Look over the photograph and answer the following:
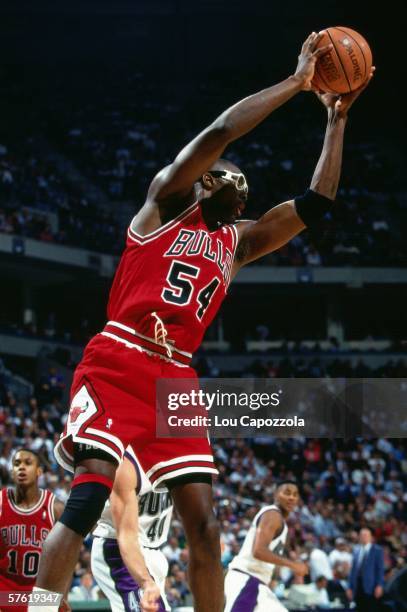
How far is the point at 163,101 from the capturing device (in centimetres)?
3003

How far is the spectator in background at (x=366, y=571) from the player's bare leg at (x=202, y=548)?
7586mm

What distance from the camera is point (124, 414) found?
4.05m

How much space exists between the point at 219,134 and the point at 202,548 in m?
1.72

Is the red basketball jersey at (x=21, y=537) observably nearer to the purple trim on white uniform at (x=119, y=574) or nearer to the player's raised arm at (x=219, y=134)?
the purple trim on white uniform at (x=119, y=574)

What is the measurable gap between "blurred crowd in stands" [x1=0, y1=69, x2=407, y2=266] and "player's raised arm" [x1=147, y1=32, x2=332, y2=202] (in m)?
19.4

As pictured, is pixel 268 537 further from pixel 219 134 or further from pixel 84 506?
pixel 219 134

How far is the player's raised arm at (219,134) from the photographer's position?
407 cm

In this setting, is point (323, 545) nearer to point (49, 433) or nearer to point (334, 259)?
point (49, 433)

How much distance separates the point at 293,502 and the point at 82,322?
20320 millimetres

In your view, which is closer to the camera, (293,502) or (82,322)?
(293,502)

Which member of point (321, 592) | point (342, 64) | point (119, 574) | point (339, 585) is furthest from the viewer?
point (339, 585)

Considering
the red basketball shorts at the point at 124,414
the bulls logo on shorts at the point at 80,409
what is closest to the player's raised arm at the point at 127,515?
the red basketball shorts at the point at 124,414

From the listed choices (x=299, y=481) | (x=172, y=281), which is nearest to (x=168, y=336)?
(x=172, y=281)

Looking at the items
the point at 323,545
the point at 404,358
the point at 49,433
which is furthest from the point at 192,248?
the point at 404,358
